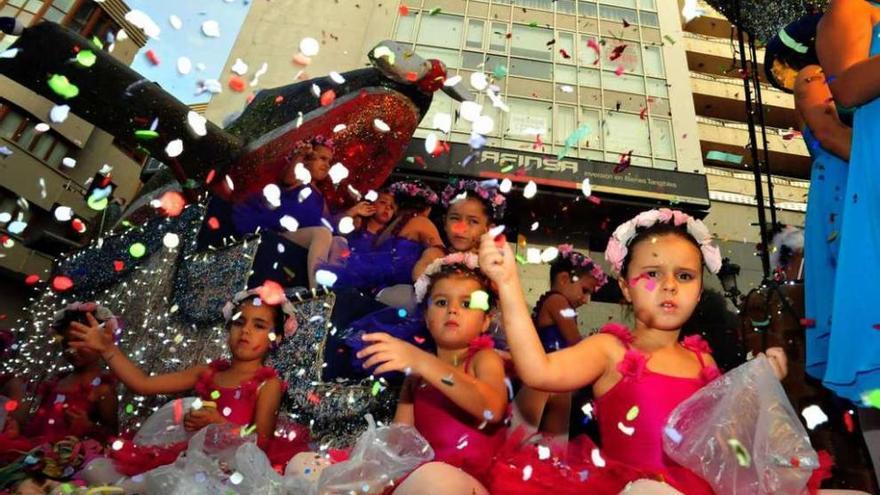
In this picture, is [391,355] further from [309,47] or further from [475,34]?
[475,34]

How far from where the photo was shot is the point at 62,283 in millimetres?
4125

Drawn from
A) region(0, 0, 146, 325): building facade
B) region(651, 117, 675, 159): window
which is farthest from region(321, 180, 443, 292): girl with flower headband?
region(0, 0, 146, 325): building facade

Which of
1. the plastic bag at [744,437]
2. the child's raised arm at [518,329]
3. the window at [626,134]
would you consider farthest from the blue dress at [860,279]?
the window at [626,134]

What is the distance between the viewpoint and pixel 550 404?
2.34 meters

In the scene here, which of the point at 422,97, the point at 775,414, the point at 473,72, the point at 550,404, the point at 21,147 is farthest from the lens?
the point at 21,147

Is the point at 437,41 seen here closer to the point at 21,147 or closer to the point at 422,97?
the point at 422,97

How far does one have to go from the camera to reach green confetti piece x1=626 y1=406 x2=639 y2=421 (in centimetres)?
177

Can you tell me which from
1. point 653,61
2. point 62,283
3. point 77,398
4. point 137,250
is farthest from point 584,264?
point 653,61

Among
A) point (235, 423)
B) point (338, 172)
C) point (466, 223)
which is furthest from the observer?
point (338, 172)

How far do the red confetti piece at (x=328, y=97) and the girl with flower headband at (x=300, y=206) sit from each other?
0.29 m

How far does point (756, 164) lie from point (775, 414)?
11.3ft

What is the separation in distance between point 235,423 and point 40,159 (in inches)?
770

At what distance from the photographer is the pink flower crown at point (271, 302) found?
2768 millimetres

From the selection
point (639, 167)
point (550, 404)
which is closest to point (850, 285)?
point (550, 404)
